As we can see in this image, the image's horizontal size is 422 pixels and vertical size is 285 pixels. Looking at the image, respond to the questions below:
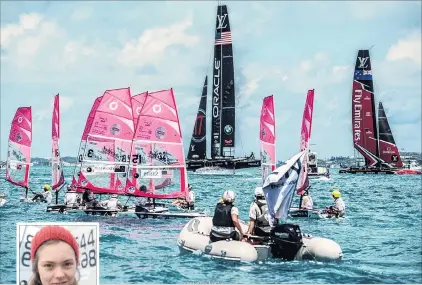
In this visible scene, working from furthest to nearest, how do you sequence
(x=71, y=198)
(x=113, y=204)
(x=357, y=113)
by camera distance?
(x=357, y=113)
(x=113, y=204)
(x=71, y=198)

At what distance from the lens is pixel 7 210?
617cm

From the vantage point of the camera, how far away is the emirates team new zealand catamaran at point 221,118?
6.51m

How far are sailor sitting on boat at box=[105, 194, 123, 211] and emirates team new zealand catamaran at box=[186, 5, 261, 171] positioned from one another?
761mm

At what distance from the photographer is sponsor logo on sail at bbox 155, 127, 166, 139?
293 inches

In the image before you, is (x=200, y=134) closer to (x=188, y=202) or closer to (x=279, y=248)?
(x=188, y=202)

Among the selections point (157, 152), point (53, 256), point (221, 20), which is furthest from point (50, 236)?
point (157, 152)

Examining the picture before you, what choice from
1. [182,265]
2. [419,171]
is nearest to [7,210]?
[182,265]

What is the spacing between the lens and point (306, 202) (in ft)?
22.1

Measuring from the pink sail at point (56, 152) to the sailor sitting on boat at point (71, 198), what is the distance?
0.15 meters

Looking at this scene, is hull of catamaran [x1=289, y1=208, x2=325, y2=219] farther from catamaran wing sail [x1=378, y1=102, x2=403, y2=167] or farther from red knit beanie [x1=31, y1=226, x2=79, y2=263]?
red knit beanie [x1=31, y1=226, x2=79, y2=263]

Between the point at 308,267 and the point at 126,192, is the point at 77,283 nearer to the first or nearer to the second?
the point at 308,267

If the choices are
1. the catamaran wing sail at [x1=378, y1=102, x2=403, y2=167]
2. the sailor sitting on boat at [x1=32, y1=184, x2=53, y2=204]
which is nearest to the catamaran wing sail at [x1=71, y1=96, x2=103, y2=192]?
the sailor sitting on boat at [x1=32, y1=184, x2=53, y2=204]

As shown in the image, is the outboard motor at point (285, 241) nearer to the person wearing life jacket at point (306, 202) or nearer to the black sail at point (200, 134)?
the person wearing life jacket at point (306, 202)

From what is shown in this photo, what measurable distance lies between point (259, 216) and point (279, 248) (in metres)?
0.30
